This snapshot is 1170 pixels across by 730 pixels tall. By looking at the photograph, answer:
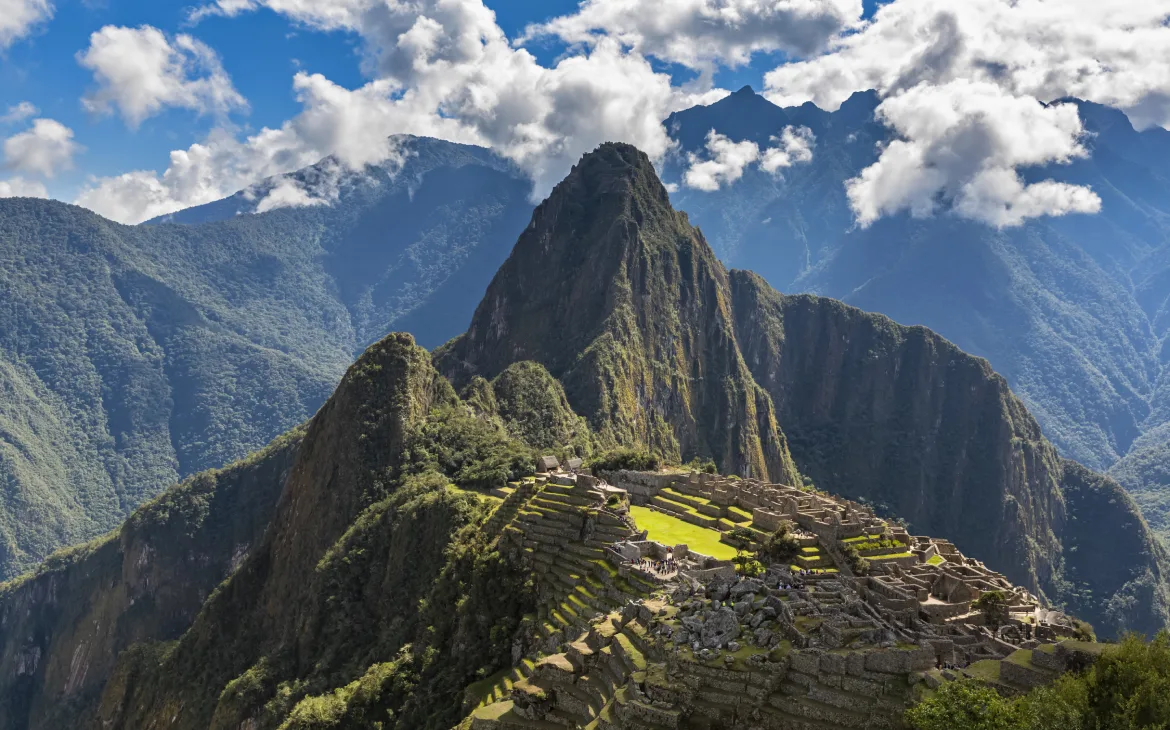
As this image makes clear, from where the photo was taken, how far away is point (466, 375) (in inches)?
7569

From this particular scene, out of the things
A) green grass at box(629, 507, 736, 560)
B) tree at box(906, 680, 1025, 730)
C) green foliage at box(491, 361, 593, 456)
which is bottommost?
tree at box(906, 680, 1025, 730)

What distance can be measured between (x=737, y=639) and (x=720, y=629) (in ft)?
2.31

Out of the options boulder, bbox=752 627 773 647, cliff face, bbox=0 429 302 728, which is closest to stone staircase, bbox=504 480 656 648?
boulder, bbox=752 627 773 647

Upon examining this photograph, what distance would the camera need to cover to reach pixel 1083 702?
73.6 ft

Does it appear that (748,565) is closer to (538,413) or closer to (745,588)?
(745,588)

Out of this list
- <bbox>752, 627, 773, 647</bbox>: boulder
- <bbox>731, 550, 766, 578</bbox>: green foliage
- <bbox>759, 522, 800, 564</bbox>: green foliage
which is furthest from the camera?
<bbox>759, 522, 800, 564</bbox>: green foliage

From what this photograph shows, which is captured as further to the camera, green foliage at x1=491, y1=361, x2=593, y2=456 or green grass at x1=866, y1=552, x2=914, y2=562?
green foliage at x1=491, y1=361, x2=593, y2=456

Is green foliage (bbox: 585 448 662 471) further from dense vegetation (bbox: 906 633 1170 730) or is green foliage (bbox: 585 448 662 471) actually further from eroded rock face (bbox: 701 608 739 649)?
dense vegetation (bbox: 906 633 1170 730)

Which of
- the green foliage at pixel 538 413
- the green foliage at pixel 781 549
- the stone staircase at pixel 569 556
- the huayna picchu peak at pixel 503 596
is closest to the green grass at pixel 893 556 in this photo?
the huayna picchu peak at pixel 503 596

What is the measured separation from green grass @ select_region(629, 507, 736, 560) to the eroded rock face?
2575 cm

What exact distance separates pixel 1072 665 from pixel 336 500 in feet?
297

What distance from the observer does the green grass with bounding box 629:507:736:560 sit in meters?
59.0

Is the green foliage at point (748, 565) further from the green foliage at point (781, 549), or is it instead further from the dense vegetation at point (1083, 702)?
the dense vegetation at point (1083, 702)

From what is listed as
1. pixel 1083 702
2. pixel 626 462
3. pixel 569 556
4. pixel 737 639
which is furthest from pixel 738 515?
pixel 1083 702
